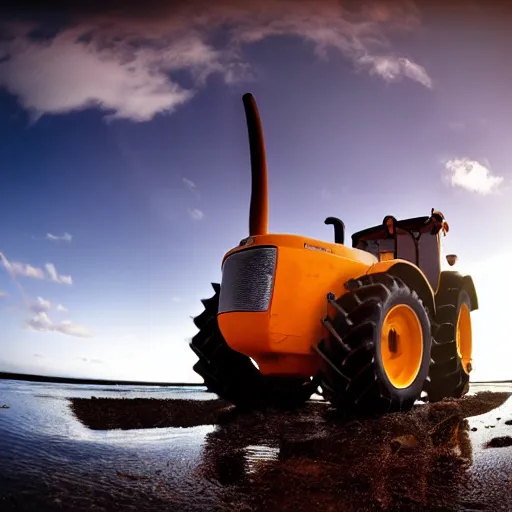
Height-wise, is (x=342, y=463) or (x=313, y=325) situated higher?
(x=313, y=325)

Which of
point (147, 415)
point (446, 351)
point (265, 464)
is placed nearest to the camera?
point (265, 464)

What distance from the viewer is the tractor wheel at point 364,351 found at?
377cm

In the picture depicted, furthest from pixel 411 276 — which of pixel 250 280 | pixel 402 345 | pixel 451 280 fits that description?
pixel 250 280

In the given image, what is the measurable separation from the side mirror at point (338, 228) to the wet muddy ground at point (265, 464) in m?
2.05

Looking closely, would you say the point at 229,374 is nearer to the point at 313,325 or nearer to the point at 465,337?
the point at 313,325

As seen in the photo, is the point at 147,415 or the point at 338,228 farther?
the point at 338,228

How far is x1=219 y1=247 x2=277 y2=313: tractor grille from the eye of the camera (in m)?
4.12

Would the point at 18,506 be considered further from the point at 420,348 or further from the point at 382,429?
the point at 420,348

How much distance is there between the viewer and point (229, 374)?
197 inches

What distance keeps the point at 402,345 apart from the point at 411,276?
84 centimetres

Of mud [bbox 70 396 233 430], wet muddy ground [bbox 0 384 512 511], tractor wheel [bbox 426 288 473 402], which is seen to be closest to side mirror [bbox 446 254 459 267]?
tractor wheel [bbox 426 288 473 402]

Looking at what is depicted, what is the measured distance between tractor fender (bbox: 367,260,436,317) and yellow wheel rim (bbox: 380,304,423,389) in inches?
17.7

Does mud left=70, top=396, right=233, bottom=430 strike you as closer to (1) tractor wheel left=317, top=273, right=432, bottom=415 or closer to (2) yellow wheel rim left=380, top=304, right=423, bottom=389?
(1) tractor wheel left=317, top=273, right=432, bottom=415

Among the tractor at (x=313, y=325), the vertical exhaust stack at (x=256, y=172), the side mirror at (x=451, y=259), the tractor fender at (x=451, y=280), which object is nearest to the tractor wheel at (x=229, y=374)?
the tractor at (x=313, y=325)
